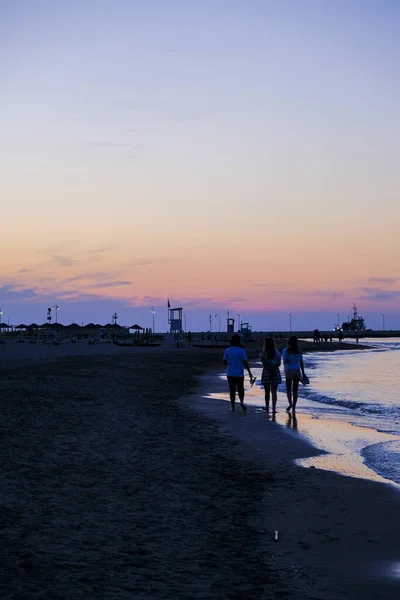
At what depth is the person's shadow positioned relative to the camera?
14.1m

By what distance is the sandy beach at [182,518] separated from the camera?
14.9ft

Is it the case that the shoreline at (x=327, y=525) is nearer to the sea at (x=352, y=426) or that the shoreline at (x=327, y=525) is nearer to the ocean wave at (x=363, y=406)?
the sea at (x=352, y=426)

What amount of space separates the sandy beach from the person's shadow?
5.49ft

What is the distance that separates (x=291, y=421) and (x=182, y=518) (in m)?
9.01

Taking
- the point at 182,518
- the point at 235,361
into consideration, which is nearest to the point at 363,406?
the point at 235,361

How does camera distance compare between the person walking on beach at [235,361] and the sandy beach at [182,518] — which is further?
the person walking on beach at [235,361]

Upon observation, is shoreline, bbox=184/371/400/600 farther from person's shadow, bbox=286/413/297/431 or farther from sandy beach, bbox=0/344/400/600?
person's shadow, bbox=286/413/297/431

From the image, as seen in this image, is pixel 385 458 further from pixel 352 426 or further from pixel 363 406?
pixel 363 406

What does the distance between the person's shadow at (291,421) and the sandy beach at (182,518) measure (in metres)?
1.67

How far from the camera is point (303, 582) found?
15.3 feet

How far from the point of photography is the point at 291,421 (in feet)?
49.1

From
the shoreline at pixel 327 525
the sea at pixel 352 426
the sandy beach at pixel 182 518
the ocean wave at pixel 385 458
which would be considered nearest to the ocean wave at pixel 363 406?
the sea at pixel 352 426

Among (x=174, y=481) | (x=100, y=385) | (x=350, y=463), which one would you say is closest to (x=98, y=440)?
(x=174, y=481)

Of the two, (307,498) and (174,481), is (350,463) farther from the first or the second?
(174,481)
